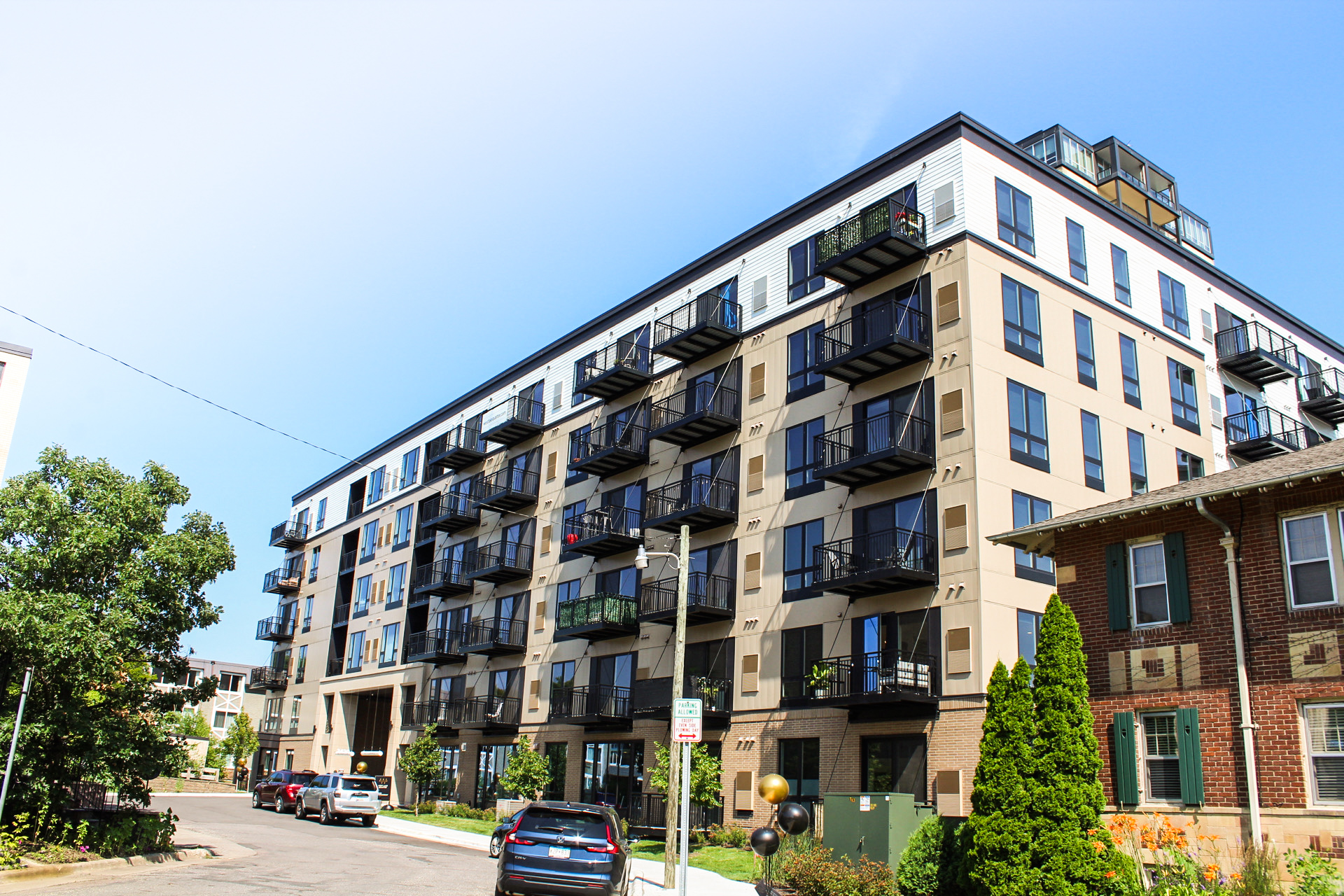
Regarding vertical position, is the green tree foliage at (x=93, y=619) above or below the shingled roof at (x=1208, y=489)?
below

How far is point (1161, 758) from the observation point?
19406 mm

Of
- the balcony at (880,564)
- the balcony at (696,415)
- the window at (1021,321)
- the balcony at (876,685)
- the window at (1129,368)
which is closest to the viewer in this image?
the balcony at (876,685)

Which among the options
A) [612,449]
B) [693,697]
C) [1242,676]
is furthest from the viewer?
[612,449]

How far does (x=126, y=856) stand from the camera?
71.7 ft

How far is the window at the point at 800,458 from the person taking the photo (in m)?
32.6

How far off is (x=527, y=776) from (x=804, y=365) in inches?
706

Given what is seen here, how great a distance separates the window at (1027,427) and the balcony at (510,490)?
23.1 metres

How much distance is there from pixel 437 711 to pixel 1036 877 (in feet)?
120

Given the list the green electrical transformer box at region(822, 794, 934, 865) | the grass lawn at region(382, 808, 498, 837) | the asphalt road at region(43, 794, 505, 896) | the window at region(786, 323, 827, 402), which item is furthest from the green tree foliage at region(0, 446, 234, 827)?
the window at region(786, 323, 827, 402)

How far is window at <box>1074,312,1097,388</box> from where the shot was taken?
32.0 metres

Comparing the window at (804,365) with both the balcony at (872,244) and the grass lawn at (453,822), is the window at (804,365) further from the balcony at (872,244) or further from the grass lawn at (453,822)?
the grass lawn at (453,822)

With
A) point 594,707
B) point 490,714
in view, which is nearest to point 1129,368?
point 594,707

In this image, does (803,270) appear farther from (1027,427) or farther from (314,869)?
(314,869)

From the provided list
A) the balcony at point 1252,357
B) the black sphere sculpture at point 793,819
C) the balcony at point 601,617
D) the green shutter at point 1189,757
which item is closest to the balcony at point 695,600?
the balcony at point 601,617
